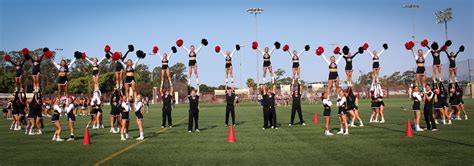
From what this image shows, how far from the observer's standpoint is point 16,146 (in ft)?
53.6

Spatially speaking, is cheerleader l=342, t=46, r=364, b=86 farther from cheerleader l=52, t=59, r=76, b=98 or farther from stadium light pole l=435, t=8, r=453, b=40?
stadium light pole l=435, t=8, r=453, b=40

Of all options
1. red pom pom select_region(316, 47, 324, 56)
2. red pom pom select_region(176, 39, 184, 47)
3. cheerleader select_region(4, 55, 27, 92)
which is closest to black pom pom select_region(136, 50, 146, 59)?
red pom pom select_region(176, 39, 184, 47)

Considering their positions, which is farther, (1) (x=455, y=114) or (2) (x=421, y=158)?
(1) (x=455, y=114)

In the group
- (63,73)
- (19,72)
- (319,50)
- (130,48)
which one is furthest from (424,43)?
(19,72)

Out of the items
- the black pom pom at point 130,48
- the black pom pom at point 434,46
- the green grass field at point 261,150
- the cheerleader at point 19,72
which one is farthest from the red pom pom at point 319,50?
the cheerleader at point 19,72

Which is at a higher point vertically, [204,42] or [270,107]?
[204,42]

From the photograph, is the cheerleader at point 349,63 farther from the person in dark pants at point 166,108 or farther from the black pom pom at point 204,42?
the person in dark pants at point 166,108

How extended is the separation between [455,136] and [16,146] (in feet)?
56.3

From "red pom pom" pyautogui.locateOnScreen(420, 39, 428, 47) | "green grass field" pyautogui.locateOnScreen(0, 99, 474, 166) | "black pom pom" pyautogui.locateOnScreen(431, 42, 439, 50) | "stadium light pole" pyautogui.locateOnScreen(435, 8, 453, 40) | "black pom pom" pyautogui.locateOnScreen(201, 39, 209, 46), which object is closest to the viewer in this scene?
"green grass field" pyautogui.locateOnScreen(0, 99, 474, 166)

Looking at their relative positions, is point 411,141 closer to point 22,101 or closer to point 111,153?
point 111,153

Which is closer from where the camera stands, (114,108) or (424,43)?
(114,108)

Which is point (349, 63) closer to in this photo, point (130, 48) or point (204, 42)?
point (204, 42)

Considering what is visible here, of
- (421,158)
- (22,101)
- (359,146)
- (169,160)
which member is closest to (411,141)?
(359,146)

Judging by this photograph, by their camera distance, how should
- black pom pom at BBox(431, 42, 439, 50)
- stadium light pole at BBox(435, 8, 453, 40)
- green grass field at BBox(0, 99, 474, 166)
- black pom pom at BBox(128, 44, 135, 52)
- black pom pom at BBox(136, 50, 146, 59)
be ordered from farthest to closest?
stadium light pole at BBox(435, 8, 453, 40)
black pom pom at BBox(431, 42, 439, 50)
black pom pom at BBox(136, 50, 146, 59)
black pom pom at BBox(128, 44, 135, 52)
green grass field at BBox(0, 99, 474, 166)
